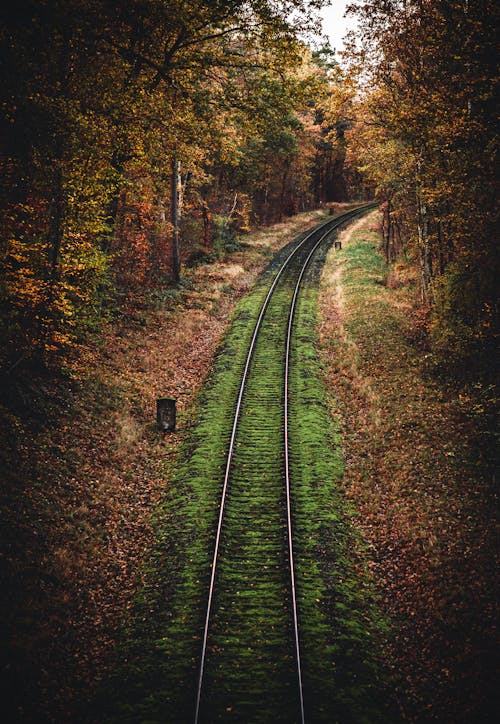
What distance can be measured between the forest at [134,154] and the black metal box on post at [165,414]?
453 millimetres

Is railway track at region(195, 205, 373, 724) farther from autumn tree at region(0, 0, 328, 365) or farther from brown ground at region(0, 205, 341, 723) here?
autumn tree at region(0, 0, 328, 365)

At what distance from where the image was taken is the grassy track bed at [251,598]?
20.3ft

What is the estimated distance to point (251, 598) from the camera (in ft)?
25.3

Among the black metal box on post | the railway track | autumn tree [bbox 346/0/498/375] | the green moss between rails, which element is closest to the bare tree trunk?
autumn tree [bbox 346/0/498/375]

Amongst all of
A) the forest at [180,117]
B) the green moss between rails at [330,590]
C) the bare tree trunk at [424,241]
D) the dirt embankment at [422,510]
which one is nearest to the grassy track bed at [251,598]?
the green moss between rails at [330,590]

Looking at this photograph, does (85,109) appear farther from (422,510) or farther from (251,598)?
(422,510)

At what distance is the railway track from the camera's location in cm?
616

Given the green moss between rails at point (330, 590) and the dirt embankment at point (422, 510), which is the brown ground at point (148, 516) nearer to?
the dirt embankment at point (422, 510)

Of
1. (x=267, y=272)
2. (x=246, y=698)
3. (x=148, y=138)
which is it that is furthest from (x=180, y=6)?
(x=267, y=272)

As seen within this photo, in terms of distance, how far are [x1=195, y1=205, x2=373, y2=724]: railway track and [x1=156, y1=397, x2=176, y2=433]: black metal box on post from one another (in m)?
1.95

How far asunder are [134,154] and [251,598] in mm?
12008

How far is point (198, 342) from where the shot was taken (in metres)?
18.8

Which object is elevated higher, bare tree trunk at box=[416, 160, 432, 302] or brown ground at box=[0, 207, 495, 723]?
bare tree trunk at box=[416, 160, 432, 302]

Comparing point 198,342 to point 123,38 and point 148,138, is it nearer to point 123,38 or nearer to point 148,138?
point 148,138
